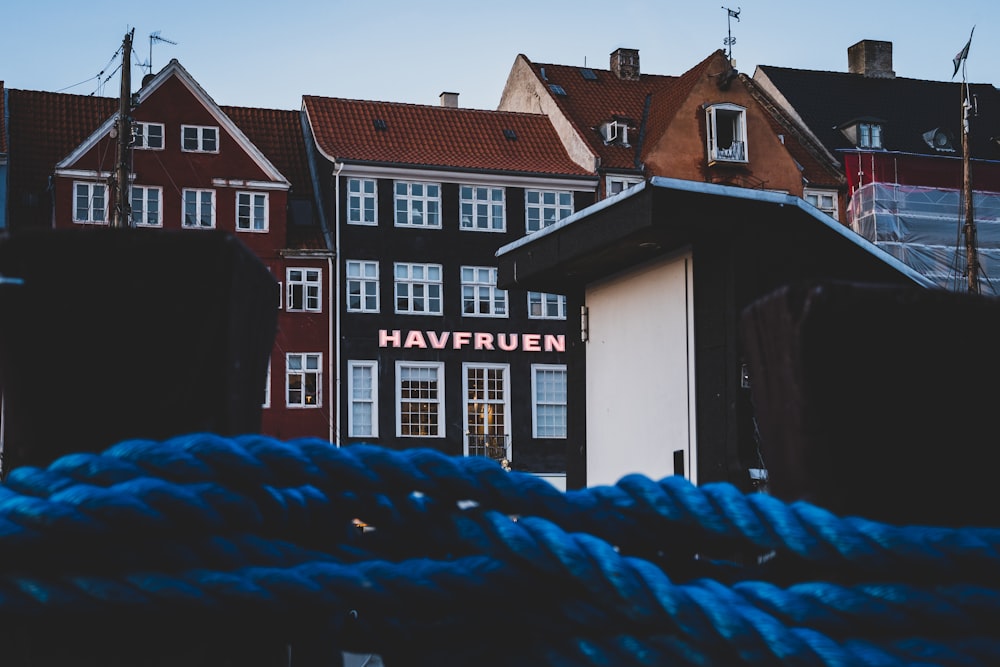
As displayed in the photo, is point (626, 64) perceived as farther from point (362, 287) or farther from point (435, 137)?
point (362, 287)

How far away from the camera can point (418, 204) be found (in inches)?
1431

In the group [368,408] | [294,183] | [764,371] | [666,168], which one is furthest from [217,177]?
[764,371]

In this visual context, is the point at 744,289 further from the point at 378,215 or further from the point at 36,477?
the point at 378,215

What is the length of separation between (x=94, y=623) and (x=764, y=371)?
2.42ft

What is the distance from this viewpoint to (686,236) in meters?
9.89

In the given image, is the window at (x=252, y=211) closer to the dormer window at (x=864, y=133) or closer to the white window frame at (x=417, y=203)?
the white window frame at (x=417, y=203)

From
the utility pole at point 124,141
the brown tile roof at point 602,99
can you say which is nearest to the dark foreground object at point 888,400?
the utility pole at point 124,141

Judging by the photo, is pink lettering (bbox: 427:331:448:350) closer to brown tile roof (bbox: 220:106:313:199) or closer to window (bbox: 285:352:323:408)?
window (bbox: 285:352:323:408)

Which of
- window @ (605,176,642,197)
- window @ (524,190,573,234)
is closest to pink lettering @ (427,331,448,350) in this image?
window @ (524,190,573,234)

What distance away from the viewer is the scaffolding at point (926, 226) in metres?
40.2

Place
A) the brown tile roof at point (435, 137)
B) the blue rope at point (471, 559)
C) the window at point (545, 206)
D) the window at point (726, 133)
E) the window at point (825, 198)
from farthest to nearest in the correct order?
1. the window at point (825, 198)
2. the window at point (726, 133)
3. the window at point (545, 206)
4. the brown tile roof at point (435, 137)
5. the blue rope at point (471, 559)

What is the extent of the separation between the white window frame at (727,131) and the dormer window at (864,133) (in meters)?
5.29

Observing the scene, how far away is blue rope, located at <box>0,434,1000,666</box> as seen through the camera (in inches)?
47.8

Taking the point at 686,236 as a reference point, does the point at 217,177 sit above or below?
above
